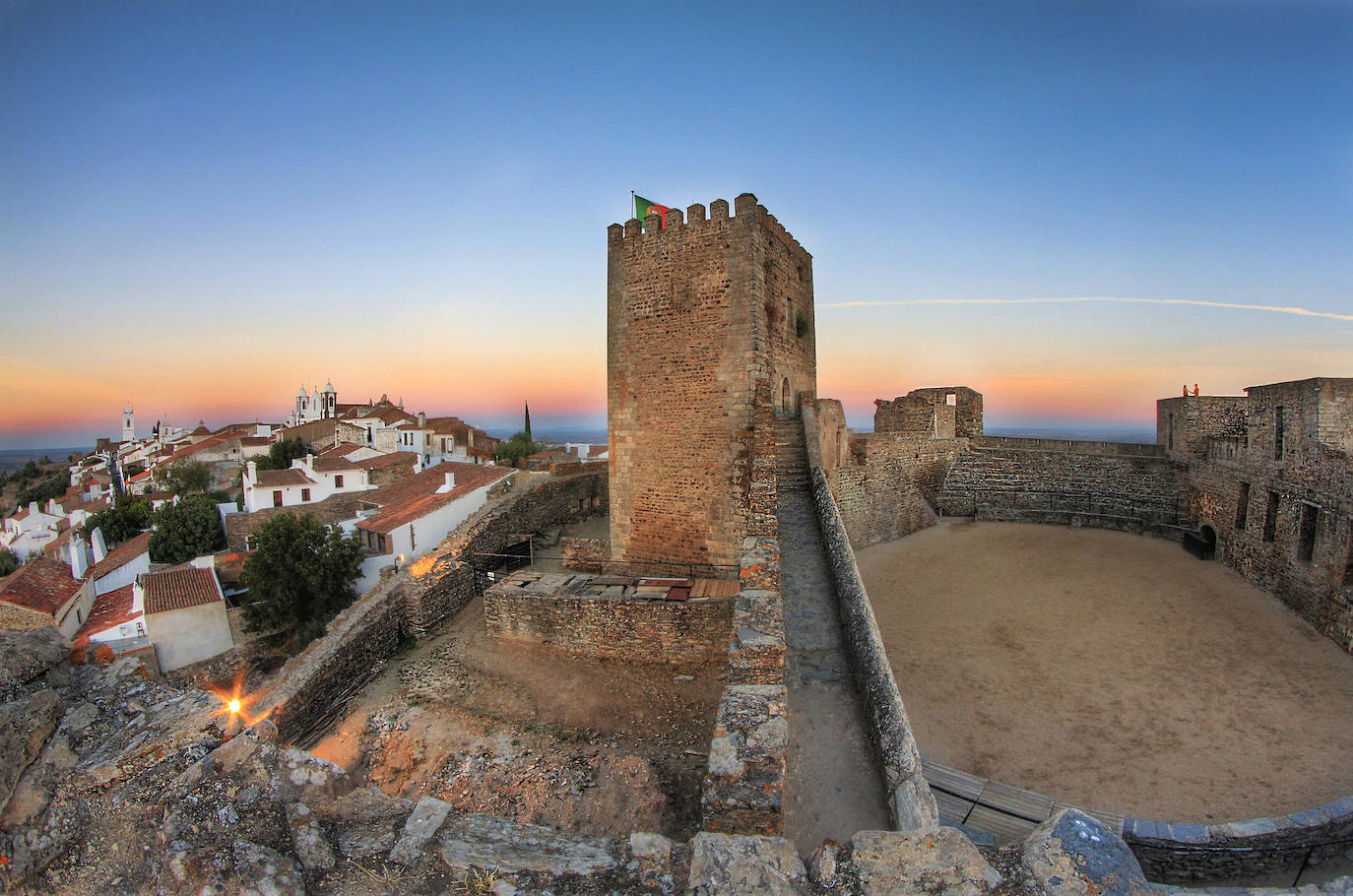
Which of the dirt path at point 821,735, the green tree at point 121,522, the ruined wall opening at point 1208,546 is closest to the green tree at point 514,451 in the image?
the green tree at point 121,522

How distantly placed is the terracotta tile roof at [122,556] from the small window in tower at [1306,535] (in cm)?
3447

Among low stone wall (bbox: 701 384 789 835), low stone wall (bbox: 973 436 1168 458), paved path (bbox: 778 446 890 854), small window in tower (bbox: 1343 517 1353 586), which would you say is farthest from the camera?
low stone wall (bbox: 973 436 1168 458)

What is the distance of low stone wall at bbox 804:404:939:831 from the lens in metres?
3.73

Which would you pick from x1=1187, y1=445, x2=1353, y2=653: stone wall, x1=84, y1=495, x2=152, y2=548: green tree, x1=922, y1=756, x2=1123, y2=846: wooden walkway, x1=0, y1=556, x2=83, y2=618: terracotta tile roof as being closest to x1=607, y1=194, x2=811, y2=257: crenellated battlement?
x1=922, y1=756, x2=1123, y2=846: wooden walkway

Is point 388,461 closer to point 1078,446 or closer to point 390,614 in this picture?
point 390,614

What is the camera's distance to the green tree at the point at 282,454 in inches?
1556

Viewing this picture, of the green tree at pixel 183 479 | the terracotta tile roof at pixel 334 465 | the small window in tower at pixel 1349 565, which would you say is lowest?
the green tree at pixel 183 479

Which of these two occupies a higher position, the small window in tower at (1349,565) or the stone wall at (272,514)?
the small window in tower at (1349,565)

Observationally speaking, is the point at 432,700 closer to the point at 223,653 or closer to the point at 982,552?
the point at 223,653

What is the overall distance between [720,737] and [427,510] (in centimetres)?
1531

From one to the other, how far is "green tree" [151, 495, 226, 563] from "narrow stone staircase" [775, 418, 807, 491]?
25987 mm

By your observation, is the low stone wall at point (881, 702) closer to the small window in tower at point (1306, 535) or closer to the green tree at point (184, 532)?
the small window in tower at point (1306, 535)

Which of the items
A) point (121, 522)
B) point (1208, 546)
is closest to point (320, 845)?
point (1208, 546)

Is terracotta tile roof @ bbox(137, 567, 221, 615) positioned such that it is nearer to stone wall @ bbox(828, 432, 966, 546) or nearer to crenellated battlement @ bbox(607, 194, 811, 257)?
crenellated battlement @ bbox(607, 194, 811, 257)
